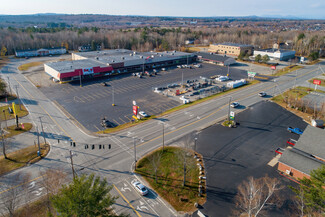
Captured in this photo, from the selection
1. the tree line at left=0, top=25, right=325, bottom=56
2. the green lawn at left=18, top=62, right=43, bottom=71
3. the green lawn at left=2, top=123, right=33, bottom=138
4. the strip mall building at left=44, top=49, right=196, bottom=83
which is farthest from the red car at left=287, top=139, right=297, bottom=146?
the tree line at left=0, top=25, right=325, bottom=56

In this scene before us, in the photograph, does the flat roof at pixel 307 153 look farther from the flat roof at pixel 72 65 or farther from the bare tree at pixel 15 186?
the flat roof at pixel 72 65

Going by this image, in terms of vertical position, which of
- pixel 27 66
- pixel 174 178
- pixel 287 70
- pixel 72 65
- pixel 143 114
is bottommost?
pixel 174 178

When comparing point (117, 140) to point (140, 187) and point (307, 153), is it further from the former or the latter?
point (307, 153)

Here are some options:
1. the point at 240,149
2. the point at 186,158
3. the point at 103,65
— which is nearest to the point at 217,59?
the point at 103,65

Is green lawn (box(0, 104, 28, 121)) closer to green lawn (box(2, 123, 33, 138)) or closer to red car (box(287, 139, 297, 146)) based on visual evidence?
green lawn (box(2, 123, 33, 138))

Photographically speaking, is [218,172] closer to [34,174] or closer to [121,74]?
[34,174]

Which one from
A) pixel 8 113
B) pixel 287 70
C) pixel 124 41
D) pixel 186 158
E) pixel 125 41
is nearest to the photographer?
pixel 186 158

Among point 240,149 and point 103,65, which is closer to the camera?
point 240,149

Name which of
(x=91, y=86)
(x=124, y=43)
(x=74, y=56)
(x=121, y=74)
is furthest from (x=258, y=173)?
(x=124, y=43)
